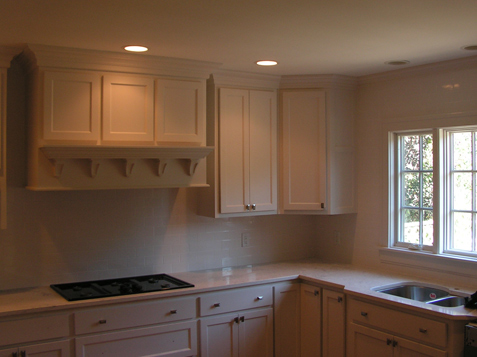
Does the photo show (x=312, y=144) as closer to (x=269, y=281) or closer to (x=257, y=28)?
(x=269, y=281)

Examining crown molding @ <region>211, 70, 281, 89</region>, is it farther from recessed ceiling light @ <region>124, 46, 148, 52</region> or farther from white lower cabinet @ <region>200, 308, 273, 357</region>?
white lower cabinet @ <region>200, 308, 273, 357</region>

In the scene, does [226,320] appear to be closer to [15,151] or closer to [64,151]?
[64,151]

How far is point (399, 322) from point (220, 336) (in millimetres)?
1226

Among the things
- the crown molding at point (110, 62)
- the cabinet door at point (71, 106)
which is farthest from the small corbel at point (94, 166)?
the crown molding at point (110, 62)

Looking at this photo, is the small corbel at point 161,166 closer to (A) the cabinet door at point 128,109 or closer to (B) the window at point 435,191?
(A) the cabinet door at point 128,109

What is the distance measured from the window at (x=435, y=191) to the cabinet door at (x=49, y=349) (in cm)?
255

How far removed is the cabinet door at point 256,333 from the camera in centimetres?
351

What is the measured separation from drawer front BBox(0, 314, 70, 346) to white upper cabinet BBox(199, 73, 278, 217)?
135 centimetres

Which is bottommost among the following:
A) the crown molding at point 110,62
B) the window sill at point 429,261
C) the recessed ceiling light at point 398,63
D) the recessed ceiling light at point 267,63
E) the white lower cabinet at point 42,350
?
the white lower cabinet at point 42,350

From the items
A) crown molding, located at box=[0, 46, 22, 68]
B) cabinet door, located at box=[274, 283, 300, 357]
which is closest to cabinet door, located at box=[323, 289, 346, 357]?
cabinet door, located at box=[274, 283, 300, 357]

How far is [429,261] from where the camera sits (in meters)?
3.56

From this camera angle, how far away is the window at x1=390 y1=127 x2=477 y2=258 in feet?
11.2

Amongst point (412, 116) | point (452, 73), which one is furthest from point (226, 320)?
point (452, 73)

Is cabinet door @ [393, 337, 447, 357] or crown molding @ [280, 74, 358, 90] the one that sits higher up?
crown molding @ [280, 74, 358, 90]
